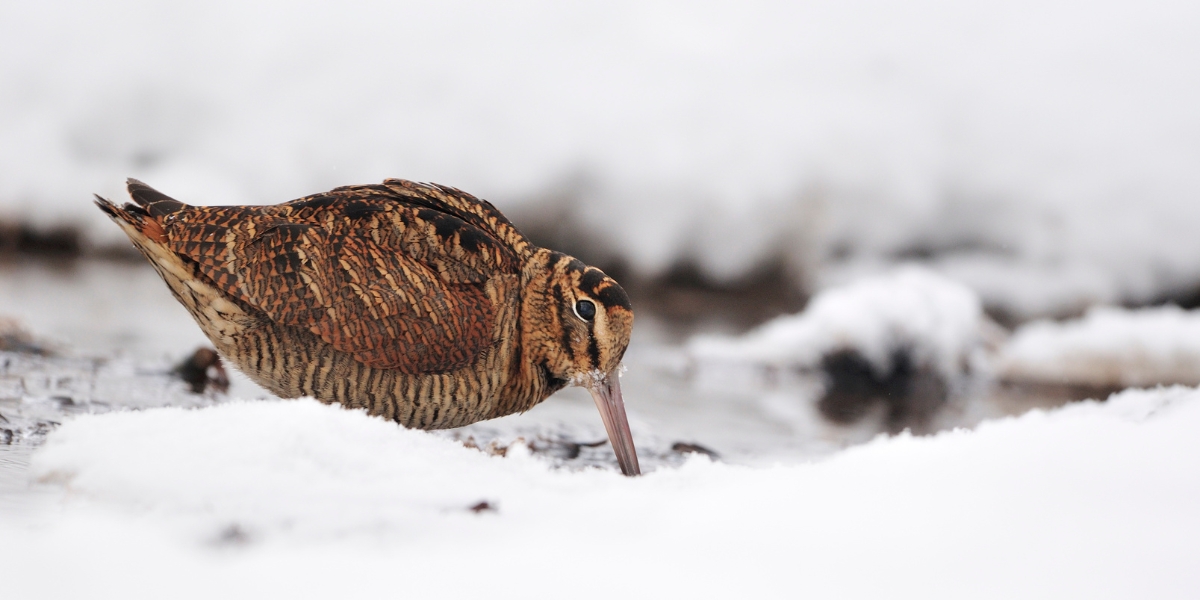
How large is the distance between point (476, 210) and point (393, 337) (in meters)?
0.64

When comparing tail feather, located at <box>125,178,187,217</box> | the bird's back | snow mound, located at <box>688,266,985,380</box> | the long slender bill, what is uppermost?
snow mound, located at <box>688,266,985,380</box>

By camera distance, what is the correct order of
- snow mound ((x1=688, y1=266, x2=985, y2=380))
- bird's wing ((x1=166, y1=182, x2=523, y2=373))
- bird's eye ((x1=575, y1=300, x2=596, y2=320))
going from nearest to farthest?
bird's wing ((x1=166, y1=182, x2=523, y2=373)), bird's eye ((x1=575, y1=300, x2=596, y2=320)), snow mound ((x1=688, y1=266, x2=985, y2=380))

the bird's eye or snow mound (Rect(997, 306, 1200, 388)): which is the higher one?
snow mound (Rect(997, 306, 1200, 388))

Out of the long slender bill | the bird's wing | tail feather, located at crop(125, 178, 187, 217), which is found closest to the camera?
the bird's wing

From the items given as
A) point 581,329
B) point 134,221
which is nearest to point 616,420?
point 581,329

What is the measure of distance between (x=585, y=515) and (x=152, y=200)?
180cm

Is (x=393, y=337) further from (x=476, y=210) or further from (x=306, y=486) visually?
(x=306, y=486)

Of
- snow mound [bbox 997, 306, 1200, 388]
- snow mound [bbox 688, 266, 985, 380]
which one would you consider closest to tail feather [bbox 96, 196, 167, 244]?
snow mound [bbox 688, 266, 985, 380]

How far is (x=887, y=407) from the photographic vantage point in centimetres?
512

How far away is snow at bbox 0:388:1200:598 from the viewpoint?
141 cm

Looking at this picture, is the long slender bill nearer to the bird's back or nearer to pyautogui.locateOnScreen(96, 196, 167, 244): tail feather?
the bird's back

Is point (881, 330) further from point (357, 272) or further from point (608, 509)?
point (608, 509)

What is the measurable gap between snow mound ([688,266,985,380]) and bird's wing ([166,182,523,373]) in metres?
3.33

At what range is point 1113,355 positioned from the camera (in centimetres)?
612
